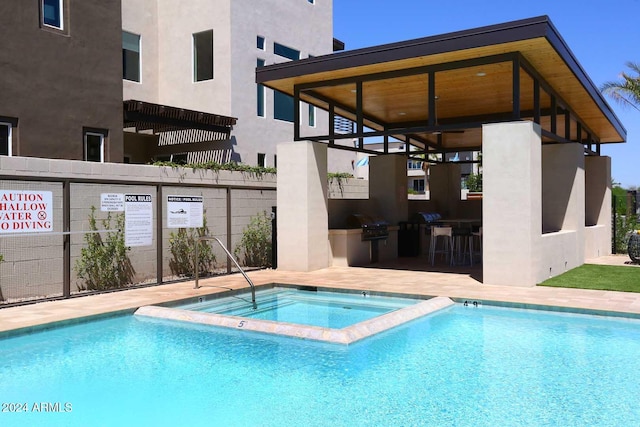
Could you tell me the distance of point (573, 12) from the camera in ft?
54.7

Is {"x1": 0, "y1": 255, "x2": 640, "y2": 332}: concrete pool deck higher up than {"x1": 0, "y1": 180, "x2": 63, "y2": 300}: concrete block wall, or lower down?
lower down

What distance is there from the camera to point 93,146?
42.3ft

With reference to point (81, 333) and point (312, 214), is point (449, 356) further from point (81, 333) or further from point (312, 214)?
point (312, 214)

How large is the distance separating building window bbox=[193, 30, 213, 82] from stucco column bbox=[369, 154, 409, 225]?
6.36 metres

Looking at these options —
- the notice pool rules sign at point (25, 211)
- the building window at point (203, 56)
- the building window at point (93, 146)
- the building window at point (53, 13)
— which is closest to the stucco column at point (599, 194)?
the building window at point (203, 56)

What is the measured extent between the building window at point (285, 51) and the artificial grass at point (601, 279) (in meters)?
12.1

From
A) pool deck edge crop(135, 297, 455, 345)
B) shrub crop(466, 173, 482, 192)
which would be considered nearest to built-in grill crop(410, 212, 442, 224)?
pool deck edge crop(135, 297, 455, 345)

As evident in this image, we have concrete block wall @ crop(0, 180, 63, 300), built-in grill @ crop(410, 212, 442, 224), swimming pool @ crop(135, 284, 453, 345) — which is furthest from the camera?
built-in grill @ crop(410, 212, 442, 224)

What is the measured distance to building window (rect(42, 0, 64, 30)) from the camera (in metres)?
11.9

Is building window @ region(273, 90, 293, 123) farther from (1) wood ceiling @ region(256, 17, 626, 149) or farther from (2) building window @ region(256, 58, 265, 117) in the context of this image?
(1) wood ceiling @ region(256, 17, 626, 149)

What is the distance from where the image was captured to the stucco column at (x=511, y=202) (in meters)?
9.73

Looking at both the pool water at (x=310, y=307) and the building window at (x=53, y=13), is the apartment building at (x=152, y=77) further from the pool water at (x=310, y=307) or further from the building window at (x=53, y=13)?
the pool water at (x=310, y=307)

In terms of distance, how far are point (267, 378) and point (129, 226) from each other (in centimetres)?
579

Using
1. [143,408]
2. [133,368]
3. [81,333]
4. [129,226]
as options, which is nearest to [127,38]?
[129,226]
